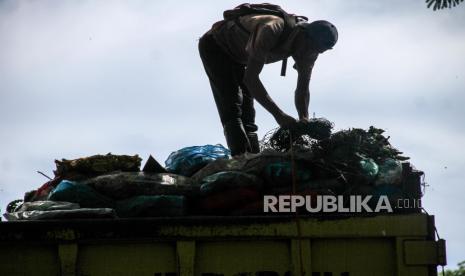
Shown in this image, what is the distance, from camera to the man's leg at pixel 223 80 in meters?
5.80

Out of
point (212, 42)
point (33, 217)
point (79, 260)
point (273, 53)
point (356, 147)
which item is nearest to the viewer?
point (79, 260)

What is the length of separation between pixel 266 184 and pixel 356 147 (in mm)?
571

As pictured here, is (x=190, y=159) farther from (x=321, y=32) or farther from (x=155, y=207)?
(x=321, y=32)

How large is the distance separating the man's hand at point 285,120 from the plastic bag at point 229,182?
677 millimetres

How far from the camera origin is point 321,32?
17.3ft

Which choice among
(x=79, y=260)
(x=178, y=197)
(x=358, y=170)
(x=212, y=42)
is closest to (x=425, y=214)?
(x=358, y=170)

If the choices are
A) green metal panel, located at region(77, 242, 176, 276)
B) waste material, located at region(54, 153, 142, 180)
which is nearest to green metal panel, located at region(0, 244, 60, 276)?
green metal panel, located at region(77, 242, 176, 276)

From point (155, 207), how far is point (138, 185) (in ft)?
0.76

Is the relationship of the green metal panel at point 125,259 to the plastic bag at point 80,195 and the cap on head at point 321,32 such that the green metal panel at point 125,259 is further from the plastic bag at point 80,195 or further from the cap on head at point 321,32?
the cap on head at point 321,32

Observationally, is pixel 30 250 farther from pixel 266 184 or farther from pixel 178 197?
pixel 266 184

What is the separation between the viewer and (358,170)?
14.6ft

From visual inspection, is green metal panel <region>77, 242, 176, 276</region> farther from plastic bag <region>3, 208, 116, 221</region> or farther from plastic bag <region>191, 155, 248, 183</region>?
plastic bag <region>191, 155, 248, 183</region>

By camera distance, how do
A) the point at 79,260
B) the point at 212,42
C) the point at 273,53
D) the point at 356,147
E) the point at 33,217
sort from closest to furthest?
the point at 79,260 → the point at 33,217 → the point at 356,147 → the point at 273,53 → the point at 212,42

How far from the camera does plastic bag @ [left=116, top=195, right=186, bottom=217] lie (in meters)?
4.31
